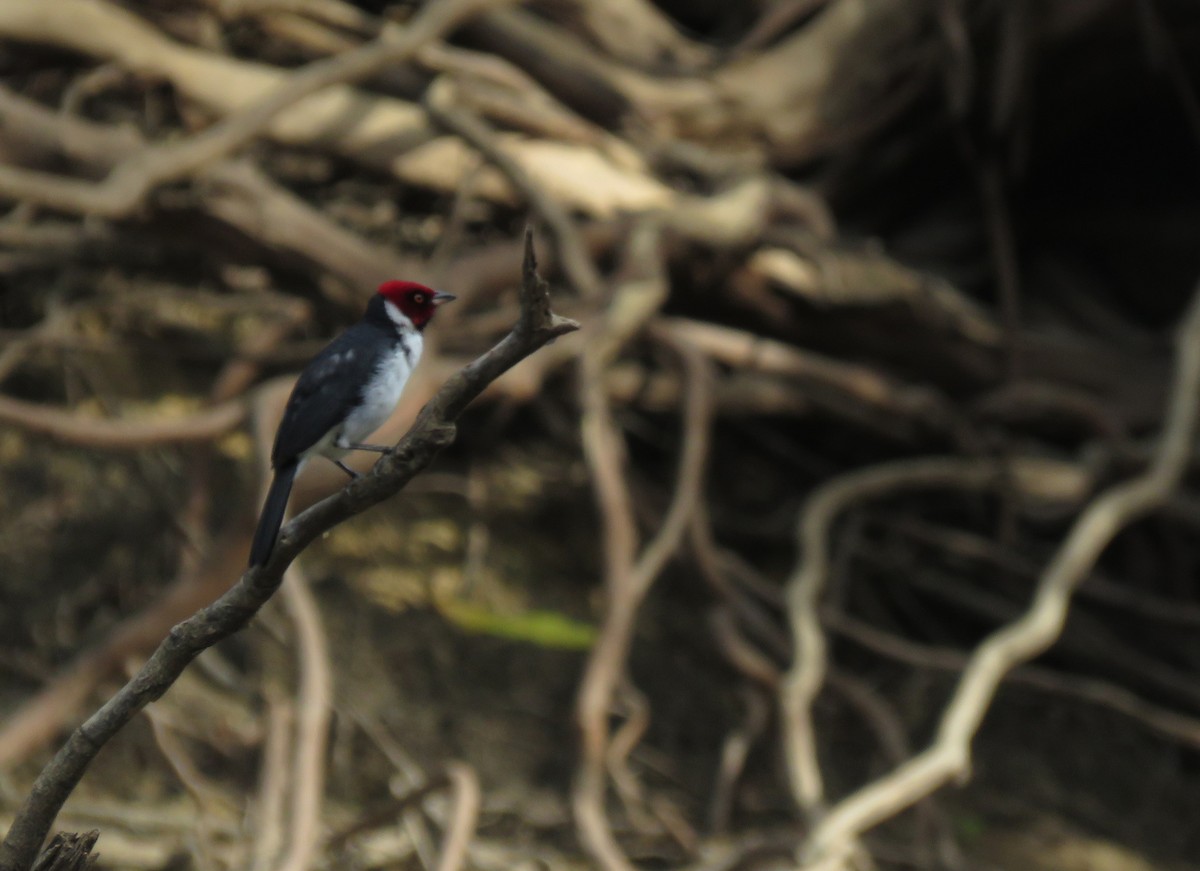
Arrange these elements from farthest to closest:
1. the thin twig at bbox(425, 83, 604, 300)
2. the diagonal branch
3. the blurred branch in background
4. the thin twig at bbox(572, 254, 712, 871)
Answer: the thin twig at bbox(425, 83, 604, 300) → the blurred branch in background → the thin twig at bbox(572, 254, 712, 871) → the diagonal branch

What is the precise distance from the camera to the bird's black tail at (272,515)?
1584mm

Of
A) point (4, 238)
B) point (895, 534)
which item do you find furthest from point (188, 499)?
point (895, 534)

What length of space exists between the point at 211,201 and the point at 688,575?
2.19 meters

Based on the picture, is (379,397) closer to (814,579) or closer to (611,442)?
(611,442)

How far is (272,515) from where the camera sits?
67.4 inches

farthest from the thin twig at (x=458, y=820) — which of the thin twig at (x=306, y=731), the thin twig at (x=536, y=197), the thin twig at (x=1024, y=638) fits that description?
the thin twig at (x=536, y=197)

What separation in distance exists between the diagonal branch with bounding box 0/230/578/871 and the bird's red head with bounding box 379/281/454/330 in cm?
62

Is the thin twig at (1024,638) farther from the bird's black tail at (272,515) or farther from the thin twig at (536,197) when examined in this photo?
the bird's black tail at (272,515)

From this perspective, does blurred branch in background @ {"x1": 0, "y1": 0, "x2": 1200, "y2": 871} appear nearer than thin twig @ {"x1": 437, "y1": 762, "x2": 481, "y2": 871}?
No

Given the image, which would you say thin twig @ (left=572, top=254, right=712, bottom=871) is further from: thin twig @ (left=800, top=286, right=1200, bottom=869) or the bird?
the bird

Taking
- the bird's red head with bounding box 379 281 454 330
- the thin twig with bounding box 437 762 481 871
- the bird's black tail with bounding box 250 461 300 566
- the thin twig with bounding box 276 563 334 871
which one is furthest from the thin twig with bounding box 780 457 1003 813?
the bird's black tail with bounding box 250 461 300 566

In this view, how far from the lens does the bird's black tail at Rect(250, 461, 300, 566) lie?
1.58 metres

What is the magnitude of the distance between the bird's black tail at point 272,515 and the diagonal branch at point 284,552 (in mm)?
21

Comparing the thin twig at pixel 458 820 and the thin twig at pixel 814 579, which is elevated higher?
the thin twig at pixel 814 579
